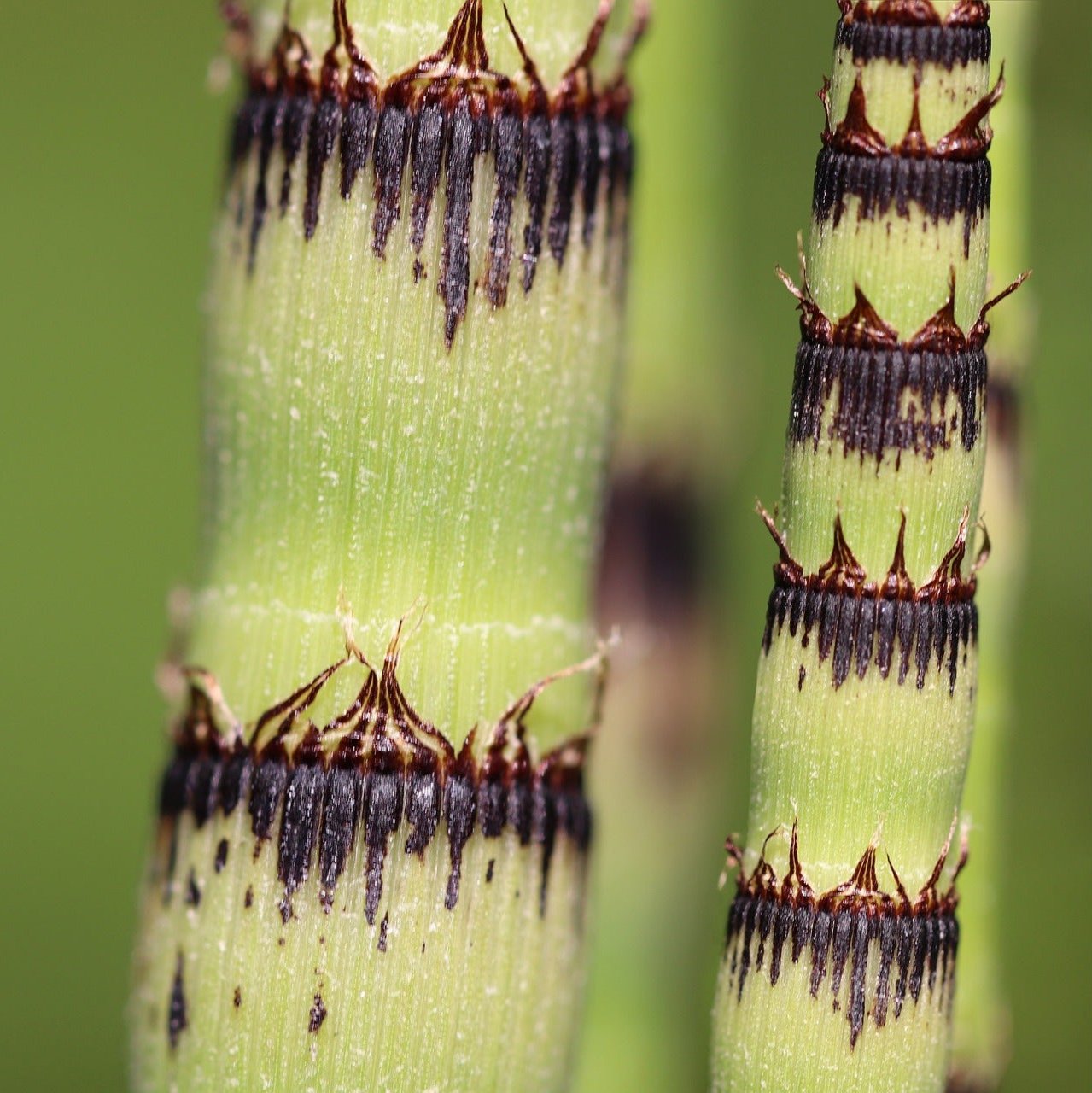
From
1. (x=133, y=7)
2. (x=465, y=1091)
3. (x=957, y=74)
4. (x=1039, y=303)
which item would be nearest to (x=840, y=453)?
(x=957, y=74)

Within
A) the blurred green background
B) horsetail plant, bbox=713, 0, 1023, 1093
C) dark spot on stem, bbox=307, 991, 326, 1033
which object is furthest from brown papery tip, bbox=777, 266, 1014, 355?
the blurred green background

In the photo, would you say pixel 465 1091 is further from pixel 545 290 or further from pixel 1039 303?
pixel 1039 303

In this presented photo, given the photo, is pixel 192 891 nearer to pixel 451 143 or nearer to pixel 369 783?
pixel 369 783

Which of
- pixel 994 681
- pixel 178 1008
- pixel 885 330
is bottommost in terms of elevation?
pixel 178 1008

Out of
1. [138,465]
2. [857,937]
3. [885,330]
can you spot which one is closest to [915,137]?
[885,330]

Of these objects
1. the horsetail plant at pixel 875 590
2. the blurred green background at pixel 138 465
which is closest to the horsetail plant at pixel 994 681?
the horsetail plant at pixel 875 590

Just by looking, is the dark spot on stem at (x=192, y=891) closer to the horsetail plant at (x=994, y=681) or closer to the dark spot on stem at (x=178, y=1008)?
the dark spot on stem at (x=178, y=1008)

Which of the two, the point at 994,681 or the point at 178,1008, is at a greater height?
the point at 994,681
